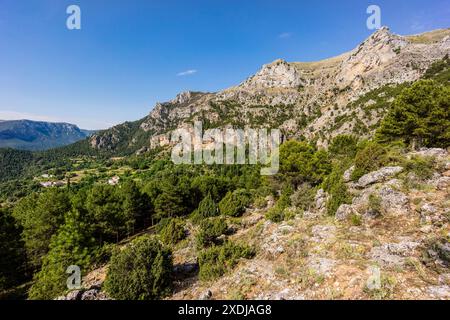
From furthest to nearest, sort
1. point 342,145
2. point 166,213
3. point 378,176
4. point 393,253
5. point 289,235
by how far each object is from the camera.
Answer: point 342,145, point 166,213, point 378,176, point 289,235, point 393,253

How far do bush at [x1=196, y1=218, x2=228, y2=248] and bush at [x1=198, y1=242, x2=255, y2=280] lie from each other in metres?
3.45

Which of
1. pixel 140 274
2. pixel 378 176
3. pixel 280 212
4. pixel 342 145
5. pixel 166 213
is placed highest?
pixel 342 145

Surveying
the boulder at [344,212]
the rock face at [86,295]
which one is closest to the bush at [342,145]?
the boulder at [344,212]

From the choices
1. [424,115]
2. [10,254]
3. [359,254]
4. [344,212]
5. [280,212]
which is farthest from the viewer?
[424,115]

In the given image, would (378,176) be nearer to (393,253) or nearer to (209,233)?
(393,253)

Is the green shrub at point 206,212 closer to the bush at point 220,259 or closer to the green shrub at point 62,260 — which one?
the green shrub at point 62,260

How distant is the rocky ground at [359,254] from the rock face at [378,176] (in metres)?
0.06

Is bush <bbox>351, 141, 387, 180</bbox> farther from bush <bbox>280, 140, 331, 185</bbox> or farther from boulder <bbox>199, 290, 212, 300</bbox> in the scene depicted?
boulder <bbox>199, 290, 212, 300</bbox>

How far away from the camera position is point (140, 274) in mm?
9023

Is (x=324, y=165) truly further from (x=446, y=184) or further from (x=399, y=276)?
(x=399, y=276)

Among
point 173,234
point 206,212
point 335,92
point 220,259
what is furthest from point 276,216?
point 335,92

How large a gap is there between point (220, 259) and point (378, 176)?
484 inches

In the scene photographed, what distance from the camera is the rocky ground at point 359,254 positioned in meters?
6.90
